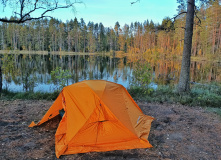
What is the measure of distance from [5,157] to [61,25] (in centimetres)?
6524

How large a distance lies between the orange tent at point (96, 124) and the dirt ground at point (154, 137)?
8.3 inches

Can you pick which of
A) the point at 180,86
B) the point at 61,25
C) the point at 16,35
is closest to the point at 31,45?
the point at 16,35

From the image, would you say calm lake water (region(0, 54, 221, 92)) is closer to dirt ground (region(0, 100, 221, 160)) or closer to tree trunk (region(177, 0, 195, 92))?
tree trunk (region(177, 0, 195, 92))

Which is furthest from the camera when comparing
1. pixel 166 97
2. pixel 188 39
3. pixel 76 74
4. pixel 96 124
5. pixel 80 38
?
pixel 80 38

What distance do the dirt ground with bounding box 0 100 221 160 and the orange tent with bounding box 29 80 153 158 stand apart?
0.69 feet

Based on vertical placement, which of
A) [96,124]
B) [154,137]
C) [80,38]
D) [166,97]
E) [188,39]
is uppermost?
[80,38]

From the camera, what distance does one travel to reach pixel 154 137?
4336 millimetres

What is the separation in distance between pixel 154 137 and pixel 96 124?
1.56m

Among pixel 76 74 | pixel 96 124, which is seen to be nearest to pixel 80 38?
pixel 76 74

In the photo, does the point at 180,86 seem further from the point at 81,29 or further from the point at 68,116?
the point at 81,29

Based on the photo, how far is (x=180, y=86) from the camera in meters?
8.23

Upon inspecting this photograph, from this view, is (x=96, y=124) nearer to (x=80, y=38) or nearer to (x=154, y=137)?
(x=154, y=137)

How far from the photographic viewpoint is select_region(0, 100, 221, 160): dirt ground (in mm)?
3479

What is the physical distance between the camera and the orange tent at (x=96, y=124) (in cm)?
381
